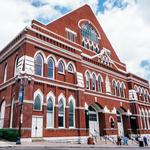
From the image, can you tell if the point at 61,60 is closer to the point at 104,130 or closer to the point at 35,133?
the point at 35,133

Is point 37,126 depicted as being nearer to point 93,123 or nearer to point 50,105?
point 50,105

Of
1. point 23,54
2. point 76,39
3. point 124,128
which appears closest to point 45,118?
point 23,54

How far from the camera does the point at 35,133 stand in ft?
58.1

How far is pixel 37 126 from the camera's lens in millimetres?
18078

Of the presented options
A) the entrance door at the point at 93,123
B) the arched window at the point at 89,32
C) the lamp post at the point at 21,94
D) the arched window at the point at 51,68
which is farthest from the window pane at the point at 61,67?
the arched window at the point at 89,32

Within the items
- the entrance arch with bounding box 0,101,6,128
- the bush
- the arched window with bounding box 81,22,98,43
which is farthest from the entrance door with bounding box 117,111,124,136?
the bush

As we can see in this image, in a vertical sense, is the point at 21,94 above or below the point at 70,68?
below

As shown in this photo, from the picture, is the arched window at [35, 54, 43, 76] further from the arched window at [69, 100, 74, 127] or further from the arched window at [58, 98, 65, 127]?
the arched window at [69, 100, 74, 127]

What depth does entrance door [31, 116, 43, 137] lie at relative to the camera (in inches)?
698

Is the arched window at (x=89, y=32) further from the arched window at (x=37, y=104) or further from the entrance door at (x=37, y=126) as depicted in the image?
the entrance door at (x=37, y=126)

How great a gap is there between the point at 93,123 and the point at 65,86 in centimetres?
850

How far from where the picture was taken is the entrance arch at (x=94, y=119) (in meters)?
27.0

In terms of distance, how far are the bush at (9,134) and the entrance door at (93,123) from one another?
40.8 ft

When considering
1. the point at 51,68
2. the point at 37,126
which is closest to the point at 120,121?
the point at 51,68
